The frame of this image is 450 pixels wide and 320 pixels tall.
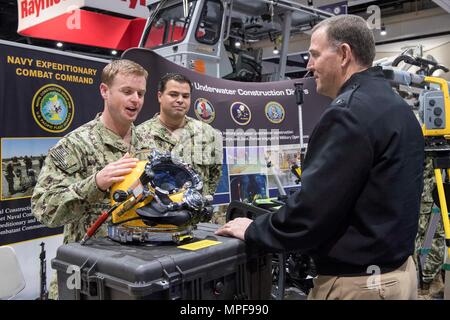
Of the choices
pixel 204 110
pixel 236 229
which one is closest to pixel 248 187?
pixel 204 110

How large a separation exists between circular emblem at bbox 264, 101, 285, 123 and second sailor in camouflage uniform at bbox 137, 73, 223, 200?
5.92 feet

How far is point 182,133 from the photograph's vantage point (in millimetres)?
3049

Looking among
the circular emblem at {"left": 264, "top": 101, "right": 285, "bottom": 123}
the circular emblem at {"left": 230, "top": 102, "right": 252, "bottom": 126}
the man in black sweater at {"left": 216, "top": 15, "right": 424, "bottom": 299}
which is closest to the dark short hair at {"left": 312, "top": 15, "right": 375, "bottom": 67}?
the man in black sweater at {"left": 216, "top": 15, "right": 424, "bottom": 299}

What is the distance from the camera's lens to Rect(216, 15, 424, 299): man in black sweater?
4.30 feet

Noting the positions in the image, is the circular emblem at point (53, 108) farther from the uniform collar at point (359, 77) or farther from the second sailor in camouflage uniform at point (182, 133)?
the uniform collar at point (359, 77)

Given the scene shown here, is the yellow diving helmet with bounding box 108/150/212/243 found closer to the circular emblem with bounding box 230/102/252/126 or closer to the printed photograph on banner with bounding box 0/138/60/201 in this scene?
the printed photograph on banner with bounding box 0/138/60/201

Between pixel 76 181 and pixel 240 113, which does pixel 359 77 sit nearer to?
pixel 76 181

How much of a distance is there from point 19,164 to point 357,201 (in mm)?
2598

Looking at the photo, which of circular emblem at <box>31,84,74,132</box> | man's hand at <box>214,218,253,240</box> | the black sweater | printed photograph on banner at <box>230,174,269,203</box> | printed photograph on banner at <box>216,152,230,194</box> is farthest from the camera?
printed photograph on banner at <box>230,174,269,203</box>

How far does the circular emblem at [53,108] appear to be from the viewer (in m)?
3.20

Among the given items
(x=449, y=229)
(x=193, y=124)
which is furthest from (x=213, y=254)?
(x=449, y=229)

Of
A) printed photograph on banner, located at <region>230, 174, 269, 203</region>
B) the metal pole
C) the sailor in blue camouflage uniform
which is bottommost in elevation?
printed photograph on banner, located at <region>230, 174, 269, 203</region>

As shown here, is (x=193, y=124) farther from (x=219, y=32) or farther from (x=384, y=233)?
(x=219, y=32)
